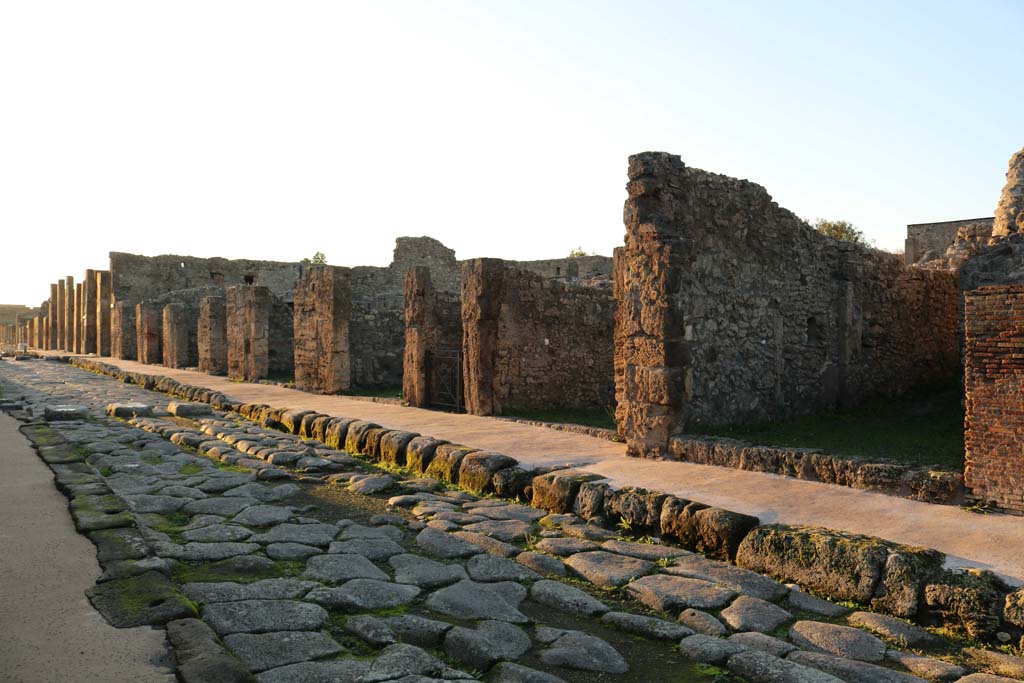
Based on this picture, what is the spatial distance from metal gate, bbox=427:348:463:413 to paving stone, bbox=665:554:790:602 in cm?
787

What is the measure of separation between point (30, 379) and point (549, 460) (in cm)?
1885

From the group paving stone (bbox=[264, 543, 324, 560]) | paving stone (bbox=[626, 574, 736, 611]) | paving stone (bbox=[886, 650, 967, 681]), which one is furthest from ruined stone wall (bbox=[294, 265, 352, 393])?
paving stone (bbox=[886, 650, 967, 681])

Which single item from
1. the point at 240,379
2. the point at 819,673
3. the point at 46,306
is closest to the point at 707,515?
the point at 819,673

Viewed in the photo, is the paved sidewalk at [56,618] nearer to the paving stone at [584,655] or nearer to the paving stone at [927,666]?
the paving stone at [584,655]

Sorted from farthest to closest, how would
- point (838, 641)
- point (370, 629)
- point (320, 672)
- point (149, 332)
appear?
point (149, 332), point (838, 641), point (370, 629), point (320, 672)

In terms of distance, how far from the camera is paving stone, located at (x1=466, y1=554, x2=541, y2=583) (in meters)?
4.56

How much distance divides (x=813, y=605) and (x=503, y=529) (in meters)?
2.24

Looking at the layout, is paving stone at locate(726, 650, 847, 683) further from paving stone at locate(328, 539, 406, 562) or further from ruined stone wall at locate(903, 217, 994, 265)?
ruined stone wall at locate(903, 217, 994, 265)

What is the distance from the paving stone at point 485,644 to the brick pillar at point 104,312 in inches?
1400

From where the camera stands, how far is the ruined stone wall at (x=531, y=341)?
11570mm

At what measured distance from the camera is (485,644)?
343cm

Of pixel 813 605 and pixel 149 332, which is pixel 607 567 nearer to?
pixel 813 605

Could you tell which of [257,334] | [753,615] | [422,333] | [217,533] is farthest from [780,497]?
[257,334]

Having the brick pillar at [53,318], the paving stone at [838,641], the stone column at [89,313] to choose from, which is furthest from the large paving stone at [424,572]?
the brick pillar at [53,318]
